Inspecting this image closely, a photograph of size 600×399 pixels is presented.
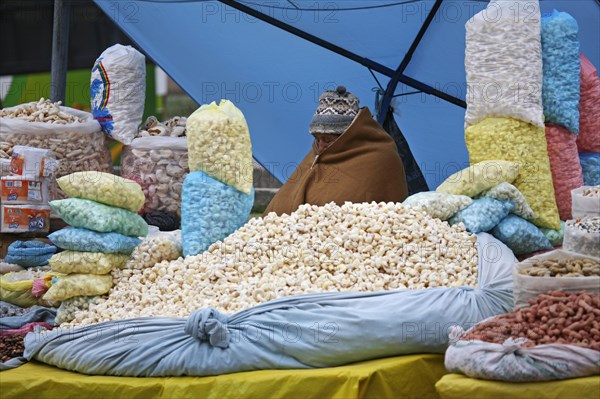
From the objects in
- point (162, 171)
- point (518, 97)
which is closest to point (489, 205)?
point (518, 97)

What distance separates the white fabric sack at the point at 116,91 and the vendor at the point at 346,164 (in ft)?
4.51

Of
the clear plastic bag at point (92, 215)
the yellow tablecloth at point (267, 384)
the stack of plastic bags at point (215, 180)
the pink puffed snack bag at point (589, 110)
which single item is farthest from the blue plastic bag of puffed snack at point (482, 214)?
the clear plastic bag at point (92, 215)

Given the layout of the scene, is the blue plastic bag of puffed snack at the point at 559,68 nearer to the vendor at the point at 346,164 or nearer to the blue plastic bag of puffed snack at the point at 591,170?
the blue plastic bag of puffed snack at the point at 591,170

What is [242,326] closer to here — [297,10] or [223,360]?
[223,360]

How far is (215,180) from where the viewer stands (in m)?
3.65

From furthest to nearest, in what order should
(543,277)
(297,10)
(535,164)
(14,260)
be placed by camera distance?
(297,10) < (14,260) < (535,164) < (543,277)

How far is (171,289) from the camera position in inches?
133

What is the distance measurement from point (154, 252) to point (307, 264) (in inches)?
26.0

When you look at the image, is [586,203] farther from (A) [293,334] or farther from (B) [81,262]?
(B) [81,262]

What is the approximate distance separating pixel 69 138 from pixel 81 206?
5.13 ft

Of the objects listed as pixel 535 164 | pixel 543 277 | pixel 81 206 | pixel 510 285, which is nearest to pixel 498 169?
pixel 535 164

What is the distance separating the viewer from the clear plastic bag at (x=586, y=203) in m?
3.10

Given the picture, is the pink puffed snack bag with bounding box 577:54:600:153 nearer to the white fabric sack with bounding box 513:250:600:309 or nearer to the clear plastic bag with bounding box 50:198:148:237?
the white fabric sack with bounding box 513:250:600:309

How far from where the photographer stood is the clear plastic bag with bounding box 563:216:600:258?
2.91m
